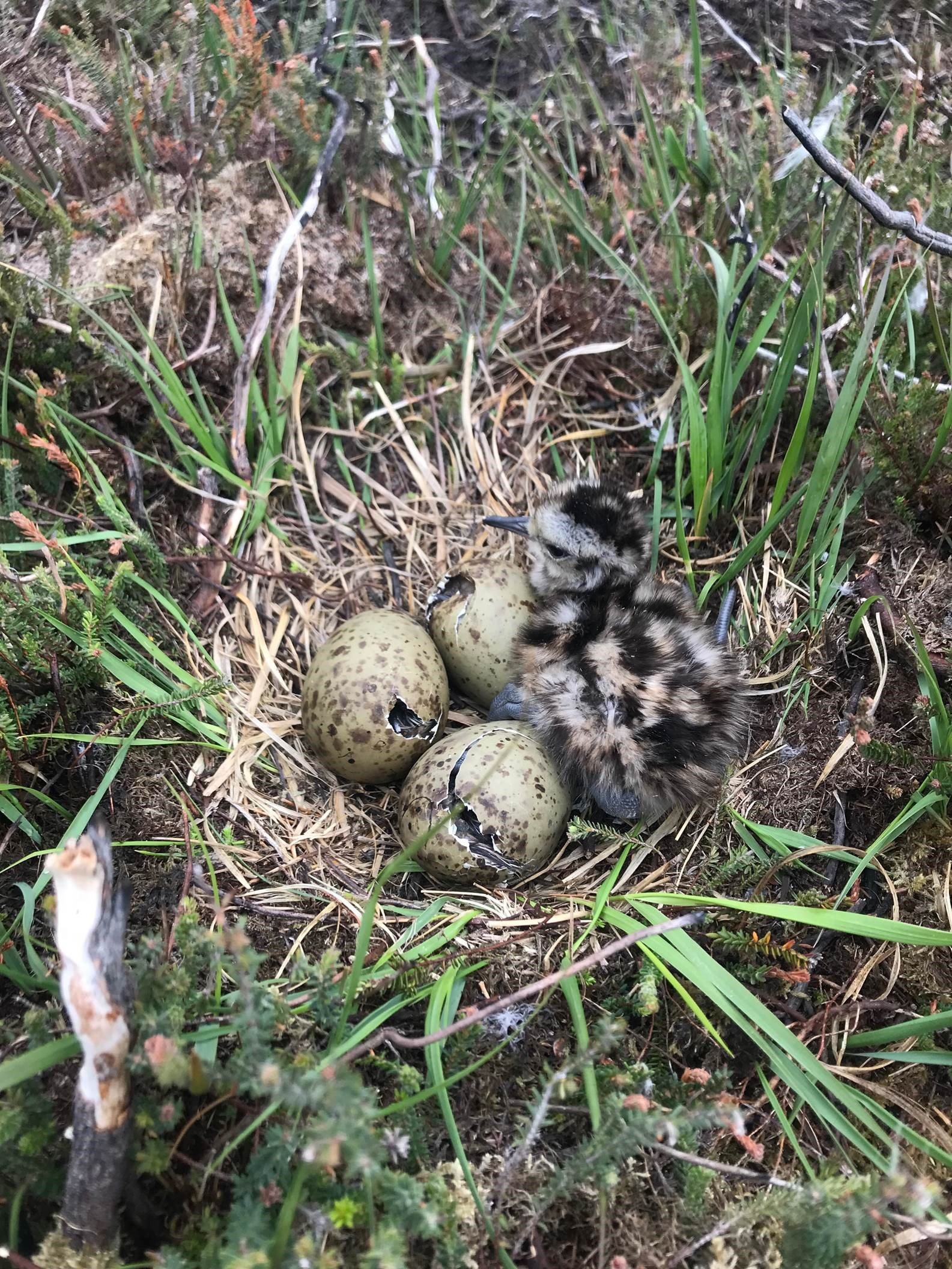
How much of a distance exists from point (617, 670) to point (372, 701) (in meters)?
0.73

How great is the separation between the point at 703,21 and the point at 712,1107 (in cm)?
453

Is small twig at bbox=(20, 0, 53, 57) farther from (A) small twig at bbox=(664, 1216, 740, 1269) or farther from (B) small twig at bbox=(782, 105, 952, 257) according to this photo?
(A) small twig at bbox=(664, 1216, 740, 1269)

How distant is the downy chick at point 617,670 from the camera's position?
2570 mm

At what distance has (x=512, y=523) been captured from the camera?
313 centimetres

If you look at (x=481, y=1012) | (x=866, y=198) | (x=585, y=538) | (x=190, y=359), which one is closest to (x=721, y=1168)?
Result: (x=481, y=1012)

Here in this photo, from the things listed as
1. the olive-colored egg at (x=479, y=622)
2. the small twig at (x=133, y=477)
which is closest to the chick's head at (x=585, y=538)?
the olive-colored egg at (x=479, y=622)

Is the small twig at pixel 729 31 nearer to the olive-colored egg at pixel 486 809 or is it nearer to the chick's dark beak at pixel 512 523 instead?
the chick's dark beak at pixel 512 523

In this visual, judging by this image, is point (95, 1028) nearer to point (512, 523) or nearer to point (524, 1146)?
point (524, 1146)

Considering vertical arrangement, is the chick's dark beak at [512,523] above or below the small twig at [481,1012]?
above

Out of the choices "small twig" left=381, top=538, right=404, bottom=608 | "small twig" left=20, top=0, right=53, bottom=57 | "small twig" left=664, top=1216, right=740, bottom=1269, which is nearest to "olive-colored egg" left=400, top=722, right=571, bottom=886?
"small twig" left=381, top=538, right=404, bottom=608

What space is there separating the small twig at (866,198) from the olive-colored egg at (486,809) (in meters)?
1.75

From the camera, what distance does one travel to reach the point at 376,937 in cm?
232

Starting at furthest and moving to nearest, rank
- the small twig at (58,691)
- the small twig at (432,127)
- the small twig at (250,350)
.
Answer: the small twig at (432,127), the small twig at (250,350), the small twig at (58,691)

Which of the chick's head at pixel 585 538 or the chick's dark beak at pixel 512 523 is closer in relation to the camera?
the chick's head at pixel 585 538
